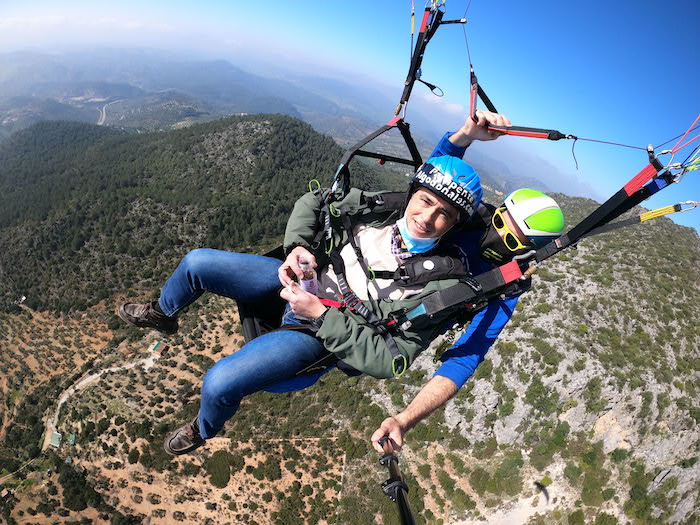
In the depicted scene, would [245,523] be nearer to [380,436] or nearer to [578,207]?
[380,436]

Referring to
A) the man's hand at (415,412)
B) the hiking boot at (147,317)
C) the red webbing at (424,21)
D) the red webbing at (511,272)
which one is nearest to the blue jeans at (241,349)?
the hiking boot at (147,317)

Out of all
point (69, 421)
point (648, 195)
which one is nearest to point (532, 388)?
point (648, 195)

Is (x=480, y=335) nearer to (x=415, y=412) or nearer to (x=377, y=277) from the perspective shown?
(x=415, y=412)

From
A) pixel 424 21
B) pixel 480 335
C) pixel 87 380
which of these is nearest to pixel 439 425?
pixel 480 335

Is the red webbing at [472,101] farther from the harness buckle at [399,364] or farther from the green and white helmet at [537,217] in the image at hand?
the harness buckle at [399,364]

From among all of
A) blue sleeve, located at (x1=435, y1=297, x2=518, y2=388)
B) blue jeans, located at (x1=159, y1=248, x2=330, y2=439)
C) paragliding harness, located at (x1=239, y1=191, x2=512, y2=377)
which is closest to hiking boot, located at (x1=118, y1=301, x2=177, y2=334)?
blue jeans, located at (x1=159, y1=248, x2=330, y2=439)

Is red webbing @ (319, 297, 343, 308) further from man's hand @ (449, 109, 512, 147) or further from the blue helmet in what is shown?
man's hand @ (449, 109, 512, 147)
